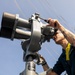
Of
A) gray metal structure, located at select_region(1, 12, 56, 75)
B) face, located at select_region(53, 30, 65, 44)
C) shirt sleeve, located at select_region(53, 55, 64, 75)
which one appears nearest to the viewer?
gray metal structure, located at select_region(1, 12, 56, 75)

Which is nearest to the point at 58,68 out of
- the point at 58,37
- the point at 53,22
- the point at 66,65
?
the point at 66,65

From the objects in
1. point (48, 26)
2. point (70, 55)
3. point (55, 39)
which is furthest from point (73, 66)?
point (48, 26)

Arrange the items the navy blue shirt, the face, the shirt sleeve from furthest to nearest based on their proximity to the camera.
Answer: the shirt sleeve
the navy blue shirt
the face

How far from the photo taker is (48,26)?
7.57ft

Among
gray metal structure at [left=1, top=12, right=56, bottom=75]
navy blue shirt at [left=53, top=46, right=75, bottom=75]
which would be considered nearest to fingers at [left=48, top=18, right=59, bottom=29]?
gray metal structure at [left=1, top=12, right=56, bottom=75]

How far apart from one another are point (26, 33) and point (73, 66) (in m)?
0.63

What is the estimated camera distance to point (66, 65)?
2.82m

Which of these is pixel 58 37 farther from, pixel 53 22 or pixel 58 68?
pixel 58 68

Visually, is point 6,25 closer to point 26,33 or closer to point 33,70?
point 26,33

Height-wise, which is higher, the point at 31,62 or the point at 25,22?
the point at 25,22

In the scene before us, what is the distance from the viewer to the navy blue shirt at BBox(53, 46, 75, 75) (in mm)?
2672

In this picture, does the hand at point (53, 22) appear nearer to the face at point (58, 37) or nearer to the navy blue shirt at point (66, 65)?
the face at point (58, 37)

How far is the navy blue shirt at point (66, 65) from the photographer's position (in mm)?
2672

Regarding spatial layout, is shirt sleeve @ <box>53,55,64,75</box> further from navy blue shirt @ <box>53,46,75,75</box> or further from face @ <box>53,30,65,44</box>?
face @ <box>53,30,65,44</box>
